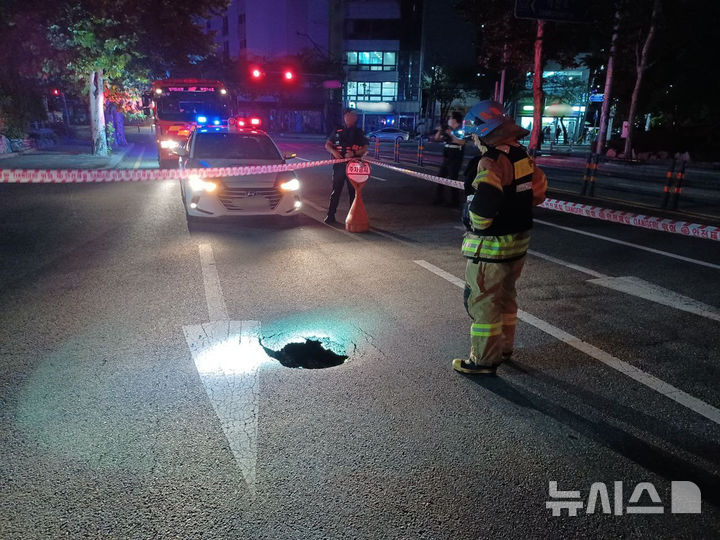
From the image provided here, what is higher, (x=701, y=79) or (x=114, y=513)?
(x=701, y=79)

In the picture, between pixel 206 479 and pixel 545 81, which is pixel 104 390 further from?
pixel 545 81

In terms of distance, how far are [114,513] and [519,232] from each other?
→ 9.85 ft

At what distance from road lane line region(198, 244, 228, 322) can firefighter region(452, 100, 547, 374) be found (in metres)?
2.40

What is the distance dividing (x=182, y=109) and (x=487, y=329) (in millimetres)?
19877

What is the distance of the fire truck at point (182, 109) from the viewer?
19.9m

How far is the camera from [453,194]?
1227 centimetres

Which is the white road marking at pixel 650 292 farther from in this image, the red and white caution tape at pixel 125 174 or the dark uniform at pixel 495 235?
the red and white caution tape at pixel 125 174

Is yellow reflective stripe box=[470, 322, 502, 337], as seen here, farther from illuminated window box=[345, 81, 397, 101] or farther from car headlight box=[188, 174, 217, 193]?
illuminated window box=[345, 81, 397, 101]

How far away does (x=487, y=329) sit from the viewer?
3895mm

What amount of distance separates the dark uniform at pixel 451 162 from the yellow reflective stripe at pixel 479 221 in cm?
813

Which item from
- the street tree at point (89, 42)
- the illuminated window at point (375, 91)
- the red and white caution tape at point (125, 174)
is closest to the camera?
the red and white caution tape at point (125, 174)

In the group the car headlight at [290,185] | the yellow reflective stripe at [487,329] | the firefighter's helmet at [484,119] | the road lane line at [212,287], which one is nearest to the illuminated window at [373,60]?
the car headlight at [290,185]

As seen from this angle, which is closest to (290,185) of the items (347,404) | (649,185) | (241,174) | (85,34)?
(241,174)

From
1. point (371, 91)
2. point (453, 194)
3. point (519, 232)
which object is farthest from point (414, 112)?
point (519, 232)
